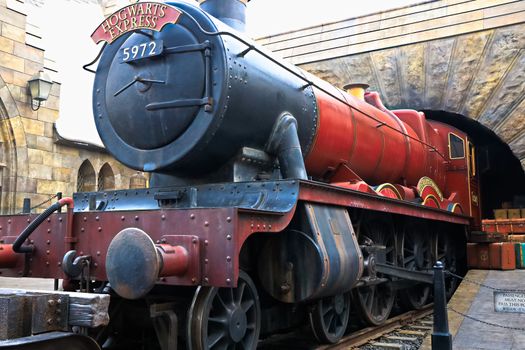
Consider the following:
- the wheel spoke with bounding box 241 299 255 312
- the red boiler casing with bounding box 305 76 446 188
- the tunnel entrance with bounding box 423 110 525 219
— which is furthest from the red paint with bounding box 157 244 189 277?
the tunnel entrance with bounding box 423 110 525 219

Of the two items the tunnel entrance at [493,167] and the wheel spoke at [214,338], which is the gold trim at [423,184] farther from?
the wheel spoke at [214,338]

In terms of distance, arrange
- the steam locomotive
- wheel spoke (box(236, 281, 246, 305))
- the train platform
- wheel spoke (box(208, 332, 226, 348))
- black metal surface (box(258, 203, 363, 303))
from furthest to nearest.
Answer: the train platform, black metal surface (box(258, 203, 363, 303)), wheel spoke (box(236, 281, 246, 305)), wheel spoke (box(208, 332, 226, 348)), the steam locomotive

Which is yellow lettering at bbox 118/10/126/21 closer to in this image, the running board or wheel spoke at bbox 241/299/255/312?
wheel spoke at bbox 241/299/255/312

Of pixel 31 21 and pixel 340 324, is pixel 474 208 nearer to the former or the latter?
pixel 340 324

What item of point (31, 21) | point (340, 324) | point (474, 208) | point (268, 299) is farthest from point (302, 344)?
point (31, 21)

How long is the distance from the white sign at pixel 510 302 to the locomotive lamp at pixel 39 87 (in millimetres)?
8251

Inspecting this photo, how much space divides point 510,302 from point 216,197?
285cm

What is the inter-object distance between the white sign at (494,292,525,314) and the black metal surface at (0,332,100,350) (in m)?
3.72

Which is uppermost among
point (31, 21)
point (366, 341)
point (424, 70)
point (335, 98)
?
point (31, 21)

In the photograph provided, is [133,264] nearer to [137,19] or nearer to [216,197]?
[216,197]

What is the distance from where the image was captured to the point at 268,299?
4.43 meters

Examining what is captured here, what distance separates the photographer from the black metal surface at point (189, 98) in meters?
3.87

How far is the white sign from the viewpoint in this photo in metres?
4.73

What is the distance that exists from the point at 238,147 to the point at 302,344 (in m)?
1.96
